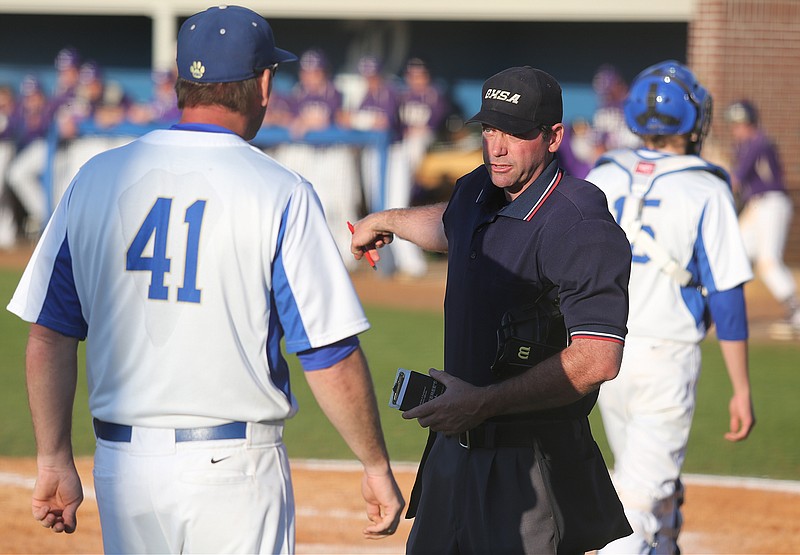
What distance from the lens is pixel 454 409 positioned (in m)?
3.38

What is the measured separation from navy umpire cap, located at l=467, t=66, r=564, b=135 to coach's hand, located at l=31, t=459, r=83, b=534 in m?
1.57

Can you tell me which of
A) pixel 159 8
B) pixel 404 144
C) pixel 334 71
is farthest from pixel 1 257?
pixel 334 71

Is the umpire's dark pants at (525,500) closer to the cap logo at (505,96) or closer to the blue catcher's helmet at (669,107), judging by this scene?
the cap logo at (505,96)

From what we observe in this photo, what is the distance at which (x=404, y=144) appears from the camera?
16.4 meters

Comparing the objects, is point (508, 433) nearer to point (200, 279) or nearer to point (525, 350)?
point (525, 350)

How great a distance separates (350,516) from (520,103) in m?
3.34

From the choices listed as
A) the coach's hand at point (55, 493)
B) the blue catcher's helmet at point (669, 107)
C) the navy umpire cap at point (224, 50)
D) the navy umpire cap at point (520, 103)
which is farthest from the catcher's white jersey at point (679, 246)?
the coach's hand at point (55, 493)

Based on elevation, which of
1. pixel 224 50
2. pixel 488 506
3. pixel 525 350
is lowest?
pixel 488 506

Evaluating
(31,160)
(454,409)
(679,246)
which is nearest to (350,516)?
(679,246)

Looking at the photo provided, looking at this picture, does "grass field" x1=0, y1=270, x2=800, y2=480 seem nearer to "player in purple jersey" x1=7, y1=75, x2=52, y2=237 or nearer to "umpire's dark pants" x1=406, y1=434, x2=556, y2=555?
"umpire's dark pants" x1=406, y1=434, x2=556, y2=555

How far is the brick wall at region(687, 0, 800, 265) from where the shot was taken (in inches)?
725

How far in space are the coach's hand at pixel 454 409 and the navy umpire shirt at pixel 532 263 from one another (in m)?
0.18

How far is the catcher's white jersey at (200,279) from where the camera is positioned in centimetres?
310

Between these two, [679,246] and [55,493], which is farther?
[679,246]
